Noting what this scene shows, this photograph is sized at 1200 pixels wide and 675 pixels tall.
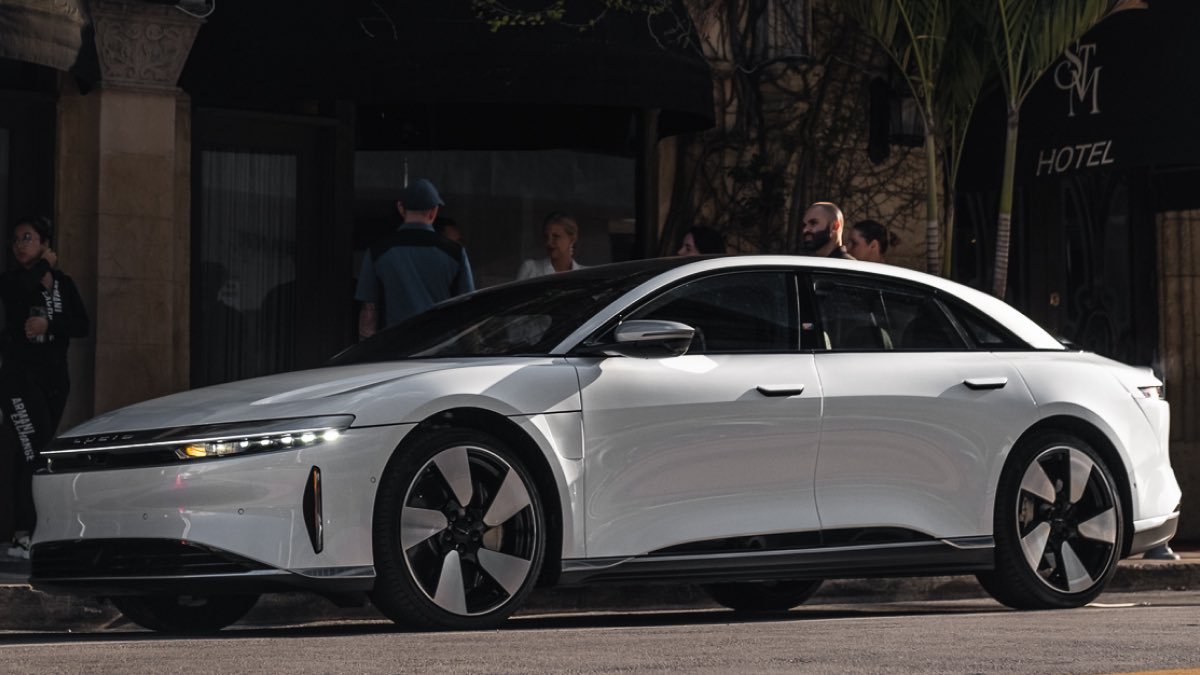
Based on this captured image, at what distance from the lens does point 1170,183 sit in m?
16.7

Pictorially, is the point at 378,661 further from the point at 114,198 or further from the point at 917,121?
the point at 917,121

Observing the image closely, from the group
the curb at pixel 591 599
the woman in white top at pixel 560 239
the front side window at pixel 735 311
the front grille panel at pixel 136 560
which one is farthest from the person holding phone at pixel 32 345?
the front side window at pixel 735 311

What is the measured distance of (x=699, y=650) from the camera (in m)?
6.58

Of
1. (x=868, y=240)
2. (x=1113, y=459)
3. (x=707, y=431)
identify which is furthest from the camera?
(x=868, y=240)

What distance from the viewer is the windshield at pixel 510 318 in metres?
8.30

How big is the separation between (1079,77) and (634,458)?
7806mm

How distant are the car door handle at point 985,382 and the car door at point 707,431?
76 centimetres

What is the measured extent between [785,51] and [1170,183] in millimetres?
3388

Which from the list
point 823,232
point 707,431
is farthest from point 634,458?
point 823,232

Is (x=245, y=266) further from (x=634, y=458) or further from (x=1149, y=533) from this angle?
(x=1149, y=533)

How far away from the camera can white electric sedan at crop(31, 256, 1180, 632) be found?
7414 mm

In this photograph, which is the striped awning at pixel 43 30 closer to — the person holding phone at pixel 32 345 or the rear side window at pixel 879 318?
the person holding phone at pixel 32 345

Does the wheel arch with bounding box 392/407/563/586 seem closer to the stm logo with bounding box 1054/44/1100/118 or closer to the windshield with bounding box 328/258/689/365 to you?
the windshield with bounding box 328/258/689/365

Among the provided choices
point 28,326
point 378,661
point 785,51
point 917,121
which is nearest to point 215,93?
point 28,326
